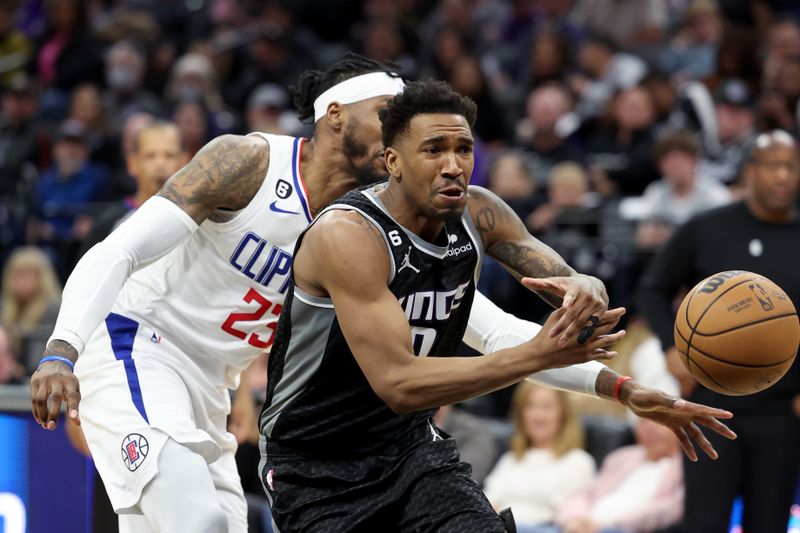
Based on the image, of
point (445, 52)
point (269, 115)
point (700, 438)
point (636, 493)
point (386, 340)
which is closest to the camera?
point (386, 340)

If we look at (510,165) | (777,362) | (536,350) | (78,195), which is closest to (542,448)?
(510,165)

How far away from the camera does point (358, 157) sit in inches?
184

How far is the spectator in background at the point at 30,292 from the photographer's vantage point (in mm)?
9523

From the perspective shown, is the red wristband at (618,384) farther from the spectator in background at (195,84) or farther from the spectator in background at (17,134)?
the spectator in background at (195,84)

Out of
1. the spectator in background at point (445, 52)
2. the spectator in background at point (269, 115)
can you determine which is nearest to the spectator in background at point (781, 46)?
the spectator in background at point (445, 52)

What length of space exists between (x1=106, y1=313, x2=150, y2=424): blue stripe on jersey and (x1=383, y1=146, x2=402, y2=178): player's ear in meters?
1.23

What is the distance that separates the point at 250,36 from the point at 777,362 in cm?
1021

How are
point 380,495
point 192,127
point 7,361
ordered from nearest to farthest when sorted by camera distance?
point 380,495, point 7,361, point 192,127

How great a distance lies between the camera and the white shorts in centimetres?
444

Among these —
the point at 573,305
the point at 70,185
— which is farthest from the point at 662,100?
the point at 573,305

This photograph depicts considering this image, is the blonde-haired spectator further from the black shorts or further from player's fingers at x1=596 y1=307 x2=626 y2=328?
player's fingers at x1=596 y1=307 x2=626 y2=328

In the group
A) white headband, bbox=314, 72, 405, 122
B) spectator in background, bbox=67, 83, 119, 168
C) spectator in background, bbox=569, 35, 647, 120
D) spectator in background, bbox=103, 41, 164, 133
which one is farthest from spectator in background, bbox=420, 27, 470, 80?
white headband, bbox=314, 72, 405, 122

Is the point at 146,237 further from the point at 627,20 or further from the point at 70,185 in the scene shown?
the point at 627,20

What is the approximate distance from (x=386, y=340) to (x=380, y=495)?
21.9 inches
